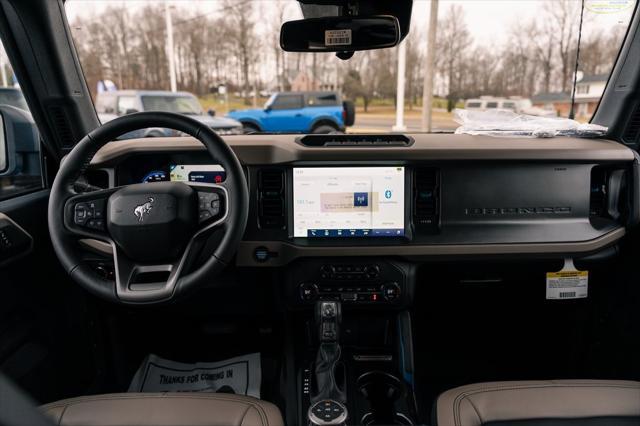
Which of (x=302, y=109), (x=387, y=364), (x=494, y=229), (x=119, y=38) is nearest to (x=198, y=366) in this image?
(x=387, y=364)

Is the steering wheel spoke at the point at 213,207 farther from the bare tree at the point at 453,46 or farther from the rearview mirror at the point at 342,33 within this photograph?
the bare tree at the point at 453,46

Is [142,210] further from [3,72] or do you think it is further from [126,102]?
[126,102]

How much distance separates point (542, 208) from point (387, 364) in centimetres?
98

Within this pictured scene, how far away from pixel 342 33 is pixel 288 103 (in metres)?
8.05

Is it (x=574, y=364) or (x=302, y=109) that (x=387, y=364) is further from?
(x=302, y=109)

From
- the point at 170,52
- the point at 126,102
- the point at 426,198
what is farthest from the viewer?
the point at 126,102

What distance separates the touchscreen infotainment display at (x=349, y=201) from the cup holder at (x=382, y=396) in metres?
0.68

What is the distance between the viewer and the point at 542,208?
2111 millimetres

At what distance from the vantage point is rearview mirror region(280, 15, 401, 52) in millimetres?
1791

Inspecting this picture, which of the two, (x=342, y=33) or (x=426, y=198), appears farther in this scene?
(x=426, y=198)

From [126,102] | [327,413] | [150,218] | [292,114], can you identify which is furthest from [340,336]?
[292,114]

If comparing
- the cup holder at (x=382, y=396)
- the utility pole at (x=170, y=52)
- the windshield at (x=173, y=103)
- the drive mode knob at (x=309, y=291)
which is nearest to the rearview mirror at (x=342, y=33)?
the drive mode knob at (x=309, y=291)

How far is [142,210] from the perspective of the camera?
1.57m

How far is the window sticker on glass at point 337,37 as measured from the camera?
1.82 m
